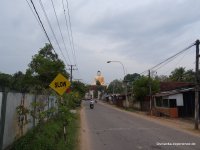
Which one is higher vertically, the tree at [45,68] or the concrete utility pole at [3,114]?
the tree at [45,68]

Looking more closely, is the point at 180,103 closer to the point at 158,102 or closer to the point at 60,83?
the point at 158,102

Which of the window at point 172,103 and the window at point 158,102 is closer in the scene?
the window at point 172,103

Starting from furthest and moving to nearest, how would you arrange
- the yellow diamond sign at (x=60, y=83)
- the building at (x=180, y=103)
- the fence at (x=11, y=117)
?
the building at (x=180, y=103)
the yellow diamond sign at (x=60, y=83)
the fence at (x=11, y=117)

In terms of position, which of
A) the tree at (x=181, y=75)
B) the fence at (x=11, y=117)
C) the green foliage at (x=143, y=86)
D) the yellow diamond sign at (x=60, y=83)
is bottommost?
the fence at (x=11, y=117)

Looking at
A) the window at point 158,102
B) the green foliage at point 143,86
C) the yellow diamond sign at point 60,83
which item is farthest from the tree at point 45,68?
the yellow diamond sign at point 60,83

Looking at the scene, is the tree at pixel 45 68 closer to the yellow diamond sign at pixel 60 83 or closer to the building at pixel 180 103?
the building at pixel 180 103

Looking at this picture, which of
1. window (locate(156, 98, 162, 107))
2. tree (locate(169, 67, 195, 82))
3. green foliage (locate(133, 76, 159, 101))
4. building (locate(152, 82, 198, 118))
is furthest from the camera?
tree (locate(169, 67, 195, 82))

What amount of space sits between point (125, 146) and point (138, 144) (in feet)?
2.64

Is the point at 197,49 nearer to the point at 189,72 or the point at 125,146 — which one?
the point at 125,146

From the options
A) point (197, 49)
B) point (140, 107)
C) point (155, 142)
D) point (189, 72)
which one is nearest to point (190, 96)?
point (197, 49)

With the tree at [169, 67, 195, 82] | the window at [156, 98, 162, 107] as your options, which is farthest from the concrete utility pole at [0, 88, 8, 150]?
the tree at [169, 67, 195, 82]

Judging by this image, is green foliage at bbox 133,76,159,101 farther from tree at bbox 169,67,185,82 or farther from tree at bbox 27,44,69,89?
tree at bbox 169,67,185,82

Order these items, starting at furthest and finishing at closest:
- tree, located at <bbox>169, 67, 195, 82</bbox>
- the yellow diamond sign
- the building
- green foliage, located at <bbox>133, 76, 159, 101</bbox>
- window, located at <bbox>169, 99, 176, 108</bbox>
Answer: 1. tree, located at <bbox>169, 67, 195, 82</bbox>
2. green foliage, located at <bbox>133, 76, 159, 101</bbox>
3. window, located at <bbox>169, 99, 176, 108</bbox>
4. the building
5. the yellow diamond sign

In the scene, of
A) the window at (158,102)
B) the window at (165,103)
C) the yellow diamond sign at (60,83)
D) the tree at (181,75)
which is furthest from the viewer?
the tree at (181,75)
